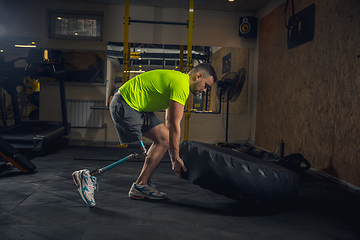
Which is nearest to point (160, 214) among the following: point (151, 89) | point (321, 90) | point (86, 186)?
Result: point (86, 186)

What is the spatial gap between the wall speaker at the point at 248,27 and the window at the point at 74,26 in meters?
2.86

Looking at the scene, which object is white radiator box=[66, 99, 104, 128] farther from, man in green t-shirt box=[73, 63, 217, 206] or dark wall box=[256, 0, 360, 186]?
man in green t-shirt box=[73, 63, 217, 206]

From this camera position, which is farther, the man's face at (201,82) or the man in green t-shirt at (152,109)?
the man's face at (201,82)

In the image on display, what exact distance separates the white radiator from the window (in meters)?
1.29

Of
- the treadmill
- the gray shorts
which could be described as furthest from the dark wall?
the treadmill

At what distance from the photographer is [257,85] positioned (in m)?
5.55

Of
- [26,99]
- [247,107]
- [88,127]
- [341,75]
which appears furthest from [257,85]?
[26,99]

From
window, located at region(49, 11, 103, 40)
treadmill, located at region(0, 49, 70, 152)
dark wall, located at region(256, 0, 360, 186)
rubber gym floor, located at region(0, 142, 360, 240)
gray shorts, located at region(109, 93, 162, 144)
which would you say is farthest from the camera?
window, located at region(49, 11, 103, 40)

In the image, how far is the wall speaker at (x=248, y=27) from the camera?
562cm

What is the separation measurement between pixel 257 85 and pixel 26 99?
4635 millimetres

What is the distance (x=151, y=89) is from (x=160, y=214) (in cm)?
87

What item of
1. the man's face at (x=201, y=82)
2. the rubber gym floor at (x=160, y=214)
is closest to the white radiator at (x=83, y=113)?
the rubber gym floor at (x=160, y=214)

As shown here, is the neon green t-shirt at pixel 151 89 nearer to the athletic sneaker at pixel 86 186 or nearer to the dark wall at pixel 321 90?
the athletic sneaker at pixel 86 186

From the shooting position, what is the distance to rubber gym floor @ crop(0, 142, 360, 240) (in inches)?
62.5
